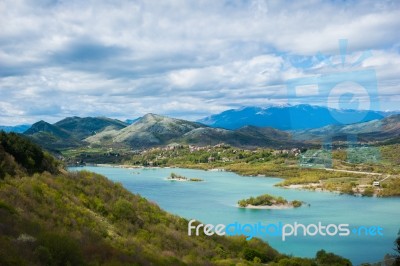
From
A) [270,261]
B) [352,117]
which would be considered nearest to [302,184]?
[352,117]

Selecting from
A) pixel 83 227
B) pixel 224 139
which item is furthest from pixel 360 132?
pixel 83 227

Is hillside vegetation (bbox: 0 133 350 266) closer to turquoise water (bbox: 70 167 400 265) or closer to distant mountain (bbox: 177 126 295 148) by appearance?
turquoise water (bbox: 70 167 400 265)

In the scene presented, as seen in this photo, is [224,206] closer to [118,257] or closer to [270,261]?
[270,261]

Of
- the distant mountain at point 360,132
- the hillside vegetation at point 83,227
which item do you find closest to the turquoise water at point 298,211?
the hillside vegetation at point 83,227

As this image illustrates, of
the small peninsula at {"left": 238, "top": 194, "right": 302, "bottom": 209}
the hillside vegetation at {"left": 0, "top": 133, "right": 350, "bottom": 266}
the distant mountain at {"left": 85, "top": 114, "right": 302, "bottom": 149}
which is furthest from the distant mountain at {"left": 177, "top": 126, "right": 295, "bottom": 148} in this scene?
the hillside vegetation at {"left": 0, "top": 133, "right": 350, "bottom": 266}

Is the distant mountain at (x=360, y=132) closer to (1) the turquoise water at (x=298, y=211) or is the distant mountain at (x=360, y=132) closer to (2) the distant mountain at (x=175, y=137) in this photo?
(2) the distant mountain at (x=175, y=137)

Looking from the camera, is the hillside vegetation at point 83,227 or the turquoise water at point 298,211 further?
the turquoise water at point 298,211
